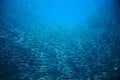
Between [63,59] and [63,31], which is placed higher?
[63,31]

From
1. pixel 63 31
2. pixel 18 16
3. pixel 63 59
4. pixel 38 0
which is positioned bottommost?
pixel 63 59

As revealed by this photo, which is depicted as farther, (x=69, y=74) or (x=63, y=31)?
(x=63, y=31)

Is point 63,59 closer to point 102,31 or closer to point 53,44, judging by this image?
point 53,44

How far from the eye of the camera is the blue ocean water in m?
7.93

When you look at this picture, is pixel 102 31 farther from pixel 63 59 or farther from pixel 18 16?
pixel 18 16

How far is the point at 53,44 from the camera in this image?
10.5m

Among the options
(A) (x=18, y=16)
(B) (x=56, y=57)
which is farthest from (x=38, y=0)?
(B) (x=56, y=57)

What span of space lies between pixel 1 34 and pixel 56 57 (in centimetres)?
333

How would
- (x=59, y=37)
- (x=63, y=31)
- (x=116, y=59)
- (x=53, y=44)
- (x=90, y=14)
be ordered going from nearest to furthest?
1. (x=116, y=59)
2. (x=53, y=44)
3. (x=59, y=37)
4. (x=63, y=31)
5. (x=90, y=14)

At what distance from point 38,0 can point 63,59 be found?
26.0 ft

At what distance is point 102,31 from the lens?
11875 mm

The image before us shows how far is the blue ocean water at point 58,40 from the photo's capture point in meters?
7.93

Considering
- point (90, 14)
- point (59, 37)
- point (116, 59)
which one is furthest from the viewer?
point (90, 14)

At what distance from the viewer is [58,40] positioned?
11.1 metres
